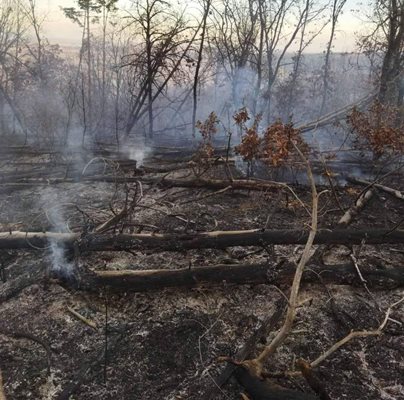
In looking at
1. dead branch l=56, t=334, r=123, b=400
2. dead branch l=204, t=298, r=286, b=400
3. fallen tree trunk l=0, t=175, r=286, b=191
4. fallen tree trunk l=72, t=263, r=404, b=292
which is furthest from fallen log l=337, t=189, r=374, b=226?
dead branch l=56, t=334, r=123, b=400

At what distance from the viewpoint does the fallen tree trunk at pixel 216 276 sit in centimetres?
423

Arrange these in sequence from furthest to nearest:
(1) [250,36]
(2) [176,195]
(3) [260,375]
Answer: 1. (1) [250,36]
2. (2) [176,195]
3. (3) [260,375]

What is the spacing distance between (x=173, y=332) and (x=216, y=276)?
794 millimetres

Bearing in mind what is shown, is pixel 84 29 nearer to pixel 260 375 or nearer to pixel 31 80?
pixel 31 80

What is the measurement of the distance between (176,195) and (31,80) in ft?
61.5

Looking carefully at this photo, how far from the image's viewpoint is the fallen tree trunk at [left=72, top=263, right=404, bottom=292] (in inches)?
167

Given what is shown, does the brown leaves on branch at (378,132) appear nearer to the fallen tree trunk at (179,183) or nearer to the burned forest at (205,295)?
the burned forest at (205,295)

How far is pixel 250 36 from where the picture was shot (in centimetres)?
1620

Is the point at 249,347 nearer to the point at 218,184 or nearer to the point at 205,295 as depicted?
the point at 205,295

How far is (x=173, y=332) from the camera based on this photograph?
3.87 meters

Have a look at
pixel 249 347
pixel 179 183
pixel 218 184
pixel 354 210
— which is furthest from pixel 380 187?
pixel 249 347

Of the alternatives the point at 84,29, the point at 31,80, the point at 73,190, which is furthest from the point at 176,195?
the point at 31,80

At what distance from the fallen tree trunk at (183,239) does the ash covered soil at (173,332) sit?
219 mm

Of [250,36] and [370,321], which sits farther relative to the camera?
[250,36]
